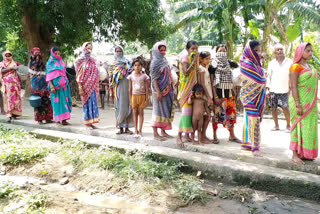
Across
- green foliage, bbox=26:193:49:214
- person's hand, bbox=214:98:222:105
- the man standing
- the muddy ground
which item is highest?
the man standing

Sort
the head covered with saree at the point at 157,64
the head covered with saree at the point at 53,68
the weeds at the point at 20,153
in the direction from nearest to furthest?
the weeds at the point at 20,153 < the head covered with saree at the point at 157,64 < the head covered with saree at the point at 53,68

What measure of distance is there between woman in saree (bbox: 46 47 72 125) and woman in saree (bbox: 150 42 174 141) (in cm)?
260

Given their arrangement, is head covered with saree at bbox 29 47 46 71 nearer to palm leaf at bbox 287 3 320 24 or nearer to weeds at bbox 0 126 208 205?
weeds at bbox 0 126 208 205

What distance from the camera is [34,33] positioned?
12336 millimetres

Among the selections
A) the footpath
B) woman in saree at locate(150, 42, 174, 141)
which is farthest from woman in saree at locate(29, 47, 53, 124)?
woman in saree at locate(150, 42, 174, 141)

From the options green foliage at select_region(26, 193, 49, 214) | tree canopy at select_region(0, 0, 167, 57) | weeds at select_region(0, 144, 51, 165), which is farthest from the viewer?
tree canopy at select_region(0, 0, 167, 57)

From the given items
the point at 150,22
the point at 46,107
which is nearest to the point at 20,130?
the point at 46,107

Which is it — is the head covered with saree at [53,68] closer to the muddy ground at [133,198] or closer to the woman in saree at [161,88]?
the woman in saree at [161,88]

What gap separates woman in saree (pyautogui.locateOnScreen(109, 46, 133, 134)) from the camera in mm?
5605

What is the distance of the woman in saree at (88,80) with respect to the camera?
6086mm

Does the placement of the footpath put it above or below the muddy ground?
above

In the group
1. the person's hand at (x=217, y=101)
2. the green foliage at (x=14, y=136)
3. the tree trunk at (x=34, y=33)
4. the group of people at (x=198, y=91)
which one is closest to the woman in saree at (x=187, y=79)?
the group of people at (x=198, y=91)

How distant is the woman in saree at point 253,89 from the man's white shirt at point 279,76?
2.19m

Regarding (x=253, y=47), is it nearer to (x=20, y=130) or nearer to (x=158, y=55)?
(x=158, y=55)
